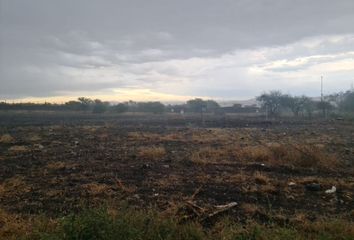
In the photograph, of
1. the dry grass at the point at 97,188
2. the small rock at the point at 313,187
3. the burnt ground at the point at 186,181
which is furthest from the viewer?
the small rock at the point at 313,187

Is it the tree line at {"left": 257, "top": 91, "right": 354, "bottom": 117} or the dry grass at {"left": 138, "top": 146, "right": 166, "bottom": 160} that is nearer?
the dry grass at {"left": 138, "top": 146, "right": 166, "bottom": 160}

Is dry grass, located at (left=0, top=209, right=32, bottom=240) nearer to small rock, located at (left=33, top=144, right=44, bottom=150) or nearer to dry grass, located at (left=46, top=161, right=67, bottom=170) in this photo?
dry grass, located at (left=46, top=161, right=67, bottom=170)

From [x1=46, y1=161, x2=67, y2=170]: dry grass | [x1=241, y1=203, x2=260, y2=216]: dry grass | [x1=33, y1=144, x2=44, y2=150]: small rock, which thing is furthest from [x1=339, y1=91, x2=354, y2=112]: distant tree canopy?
[x1=241, y1=203, x2=260, y2=216]: dry grass

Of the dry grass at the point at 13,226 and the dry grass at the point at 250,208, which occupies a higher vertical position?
the dry grass at the point at 13,226

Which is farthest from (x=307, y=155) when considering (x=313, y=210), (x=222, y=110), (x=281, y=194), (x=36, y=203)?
(x=222, y=110)

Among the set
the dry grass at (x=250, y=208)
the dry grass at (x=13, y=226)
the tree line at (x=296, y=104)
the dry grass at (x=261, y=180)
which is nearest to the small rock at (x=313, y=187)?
the dry grass at (x=261, y=180)

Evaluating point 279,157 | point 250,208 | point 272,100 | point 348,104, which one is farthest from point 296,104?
point 250,208

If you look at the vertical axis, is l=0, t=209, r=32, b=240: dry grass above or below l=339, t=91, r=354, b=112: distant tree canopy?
below

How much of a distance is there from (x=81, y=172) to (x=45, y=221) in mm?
5137

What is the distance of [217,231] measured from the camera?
5.77 metres

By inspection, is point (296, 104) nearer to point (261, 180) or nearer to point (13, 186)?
point (261, 180)

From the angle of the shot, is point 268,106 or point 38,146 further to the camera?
point 268,106

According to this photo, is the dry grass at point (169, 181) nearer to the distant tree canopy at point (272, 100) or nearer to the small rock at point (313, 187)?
the small rock at point (313, 187)

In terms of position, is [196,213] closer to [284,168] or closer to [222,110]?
[284,168]
